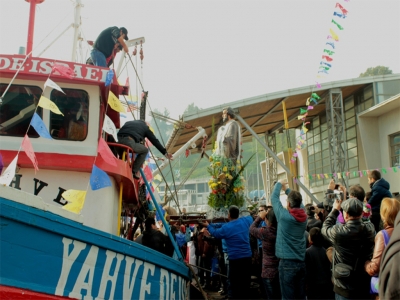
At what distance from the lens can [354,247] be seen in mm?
4621

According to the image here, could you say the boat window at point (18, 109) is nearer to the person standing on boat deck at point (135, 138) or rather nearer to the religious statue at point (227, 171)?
the person standing on boat deck at point (135, 138)

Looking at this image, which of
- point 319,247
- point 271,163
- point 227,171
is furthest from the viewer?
point 271,163

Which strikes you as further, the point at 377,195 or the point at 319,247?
the point at 377,195

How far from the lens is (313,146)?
2259 cm

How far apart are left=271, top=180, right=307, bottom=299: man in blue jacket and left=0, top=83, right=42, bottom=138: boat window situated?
326 cm

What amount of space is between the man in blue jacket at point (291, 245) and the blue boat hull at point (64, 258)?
6.23 ft

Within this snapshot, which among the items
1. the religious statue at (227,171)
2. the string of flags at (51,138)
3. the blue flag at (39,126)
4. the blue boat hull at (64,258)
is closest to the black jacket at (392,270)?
the blue boat hull at (64,258)

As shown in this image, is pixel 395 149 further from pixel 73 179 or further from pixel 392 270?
pixel 392 270

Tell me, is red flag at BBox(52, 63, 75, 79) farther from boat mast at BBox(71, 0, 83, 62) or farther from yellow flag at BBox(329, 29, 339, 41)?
yellow flag at BBox(329, 29, 339, 41)

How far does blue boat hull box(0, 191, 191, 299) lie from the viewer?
3482mm

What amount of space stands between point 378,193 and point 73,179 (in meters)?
4.63

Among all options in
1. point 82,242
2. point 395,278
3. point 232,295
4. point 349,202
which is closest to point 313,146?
point 232,295

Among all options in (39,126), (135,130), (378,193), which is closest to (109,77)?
(39,126)

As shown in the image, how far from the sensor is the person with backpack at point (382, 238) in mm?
4098
